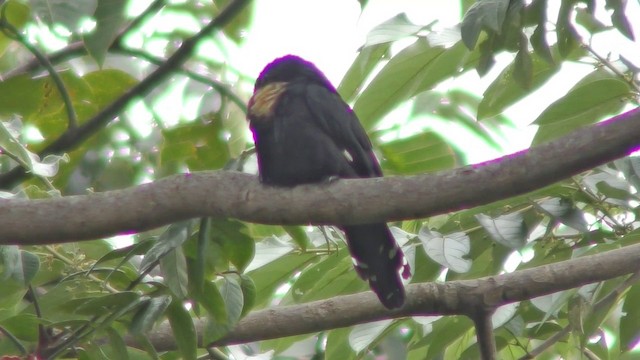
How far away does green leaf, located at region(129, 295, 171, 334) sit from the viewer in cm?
244

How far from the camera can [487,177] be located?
81.5 inches

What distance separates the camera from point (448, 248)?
2.64 metres

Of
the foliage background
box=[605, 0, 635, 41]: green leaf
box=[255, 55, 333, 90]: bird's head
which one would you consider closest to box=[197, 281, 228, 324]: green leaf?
the foliage background

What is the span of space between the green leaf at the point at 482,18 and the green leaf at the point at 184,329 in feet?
3.39

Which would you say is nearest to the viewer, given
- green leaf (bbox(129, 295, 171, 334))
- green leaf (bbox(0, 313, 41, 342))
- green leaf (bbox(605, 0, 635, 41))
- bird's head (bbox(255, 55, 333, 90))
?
green leaf (bbox(605, 0, 635, 41))

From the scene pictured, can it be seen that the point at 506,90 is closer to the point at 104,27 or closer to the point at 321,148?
the point at 321,148

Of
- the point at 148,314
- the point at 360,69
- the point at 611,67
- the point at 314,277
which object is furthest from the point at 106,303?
the point at 611,67

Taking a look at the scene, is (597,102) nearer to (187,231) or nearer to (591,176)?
(591,176)

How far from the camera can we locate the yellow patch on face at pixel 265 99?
11.5 ft

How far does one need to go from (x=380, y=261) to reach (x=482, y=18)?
3.82ft

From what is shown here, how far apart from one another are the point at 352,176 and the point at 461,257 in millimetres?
834

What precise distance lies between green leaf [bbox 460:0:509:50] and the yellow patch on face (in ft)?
4.78

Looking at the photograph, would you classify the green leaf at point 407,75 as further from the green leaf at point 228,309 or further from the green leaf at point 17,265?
the green leaf at point 17,265

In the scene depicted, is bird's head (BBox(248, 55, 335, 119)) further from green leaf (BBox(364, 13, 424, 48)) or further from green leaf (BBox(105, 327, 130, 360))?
green leaf (BBox(105, 327, 130, 360))
